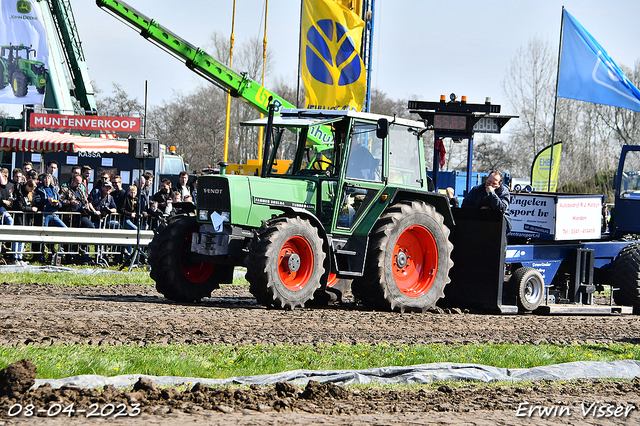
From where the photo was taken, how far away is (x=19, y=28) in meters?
31.6

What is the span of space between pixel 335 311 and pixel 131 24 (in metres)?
10.1

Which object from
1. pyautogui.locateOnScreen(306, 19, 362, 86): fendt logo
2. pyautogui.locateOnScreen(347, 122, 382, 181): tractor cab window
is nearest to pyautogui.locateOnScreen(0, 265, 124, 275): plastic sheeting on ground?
pyautogui.locateOnScreen(347, 122, 382, 181): tractor cab window

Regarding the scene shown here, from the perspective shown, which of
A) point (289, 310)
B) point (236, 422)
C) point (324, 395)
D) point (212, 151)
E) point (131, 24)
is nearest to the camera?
point (236, 422)

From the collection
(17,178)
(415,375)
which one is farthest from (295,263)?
(17,178)

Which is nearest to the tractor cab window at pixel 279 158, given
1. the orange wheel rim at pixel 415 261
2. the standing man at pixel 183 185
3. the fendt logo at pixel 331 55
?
the orange wheel rim at pixel 415 261

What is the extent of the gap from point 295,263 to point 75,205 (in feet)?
26.9

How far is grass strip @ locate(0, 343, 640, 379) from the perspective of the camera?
19.9 ft

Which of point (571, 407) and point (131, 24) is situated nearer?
point (571, 407)

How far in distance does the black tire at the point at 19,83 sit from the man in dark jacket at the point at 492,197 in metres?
24.5

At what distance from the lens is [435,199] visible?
1141cm

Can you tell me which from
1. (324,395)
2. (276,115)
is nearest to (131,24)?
(276,115)

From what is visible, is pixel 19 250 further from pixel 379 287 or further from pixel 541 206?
pixel 541 206

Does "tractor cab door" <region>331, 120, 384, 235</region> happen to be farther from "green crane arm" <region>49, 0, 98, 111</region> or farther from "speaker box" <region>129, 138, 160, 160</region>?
"green crane arm" <region>49, 0, 98, 111</region>

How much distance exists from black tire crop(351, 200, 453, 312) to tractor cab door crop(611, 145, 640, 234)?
399 cm
